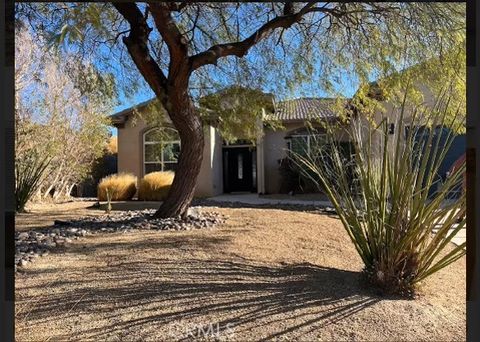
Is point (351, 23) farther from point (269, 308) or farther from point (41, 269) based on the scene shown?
point (41, 269)

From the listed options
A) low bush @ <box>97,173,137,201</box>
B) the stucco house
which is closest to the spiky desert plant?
low bush @ <box>97,173,137,201</box>

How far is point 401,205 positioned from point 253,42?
4.75 m

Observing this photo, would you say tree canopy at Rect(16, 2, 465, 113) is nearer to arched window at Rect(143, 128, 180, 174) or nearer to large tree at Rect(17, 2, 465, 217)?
large tree at Rect(17, 2, 465, 217)

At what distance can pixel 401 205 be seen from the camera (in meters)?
4.21

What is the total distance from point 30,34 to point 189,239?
385 cm

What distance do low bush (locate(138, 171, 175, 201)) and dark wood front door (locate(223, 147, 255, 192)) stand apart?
4.53 m

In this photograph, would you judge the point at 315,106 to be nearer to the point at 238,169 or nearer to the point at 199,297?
the point at 199,297

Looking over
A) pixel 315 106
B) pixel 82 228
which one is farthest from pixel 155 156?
pixel 82 228

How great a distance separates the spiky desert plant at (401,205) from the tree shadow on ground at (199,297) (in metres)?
0.42

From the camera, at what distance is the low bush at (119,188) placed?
16.0m

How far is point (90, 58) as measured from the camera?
859 centimetres

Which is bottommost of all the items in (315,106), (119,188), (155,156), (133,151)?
(119,188)

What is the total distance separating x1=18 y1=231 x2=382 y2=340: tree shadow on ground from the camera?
3535mm

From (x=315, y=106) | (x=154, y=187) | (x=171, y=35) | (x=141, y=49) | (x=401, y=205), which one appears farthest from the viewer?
(x=154, y=187)
